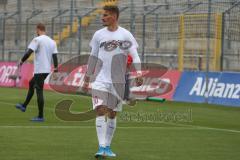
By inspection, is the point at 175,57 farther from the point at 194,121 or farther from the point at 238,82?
the point at 194,121

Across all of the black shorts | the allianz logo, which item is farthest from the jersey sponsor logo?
the black shorts

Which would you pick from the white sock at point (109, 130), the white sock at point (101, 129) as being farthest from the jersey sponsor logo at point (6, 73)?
the white sock at point (101, 129)

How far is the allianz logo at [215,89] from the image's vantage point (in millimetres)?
22922

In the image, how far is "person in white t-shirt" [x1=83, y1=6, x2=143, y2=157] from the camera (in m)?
10.5

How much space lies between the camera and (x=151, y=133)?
46.5 feet

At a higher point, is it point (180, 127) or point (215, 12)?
point (215, 12)

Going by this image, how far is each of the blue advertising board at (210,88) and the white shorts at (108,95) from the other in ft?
41.0

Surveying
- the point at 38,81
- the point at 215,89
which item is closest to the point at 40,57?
the point at 38,81

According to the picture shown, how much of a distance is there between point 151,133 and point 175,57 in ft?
48.5

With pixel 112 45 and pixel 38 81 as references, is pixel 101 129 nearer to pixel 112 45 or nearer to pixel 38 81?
pixel 112 45

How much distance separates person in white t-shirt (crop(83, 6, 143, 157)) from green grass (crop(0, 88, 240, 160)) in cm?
55

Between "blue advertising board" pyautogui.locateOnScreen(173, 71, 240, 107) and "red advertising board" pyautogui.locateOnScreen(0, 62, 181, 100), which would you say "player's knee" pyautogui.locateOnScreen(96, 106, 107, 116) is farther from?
"red advertising board" pyautogui.locateOnScreen(0, 62, 181, 100)

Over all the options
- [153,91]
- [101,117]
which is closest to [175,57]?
[153,91]

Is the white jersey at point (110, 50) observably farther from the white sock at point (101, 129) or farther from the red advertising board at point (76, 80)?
the red advertising board at point (76, 80)
